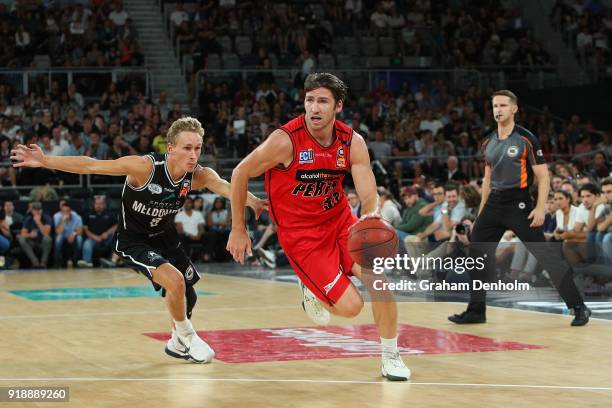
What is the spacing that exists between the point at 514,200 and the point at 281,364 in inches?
130

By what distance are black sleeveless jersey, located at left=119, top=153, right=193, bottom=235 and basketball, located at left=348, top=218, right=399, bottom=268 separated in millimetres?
1834

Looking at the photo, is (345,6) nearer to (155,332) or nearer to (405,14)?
(405,14)

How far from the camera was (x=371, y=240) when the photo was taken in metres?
6.29

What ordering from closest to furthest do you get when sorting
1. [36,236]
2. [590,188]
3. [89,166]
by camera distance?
[89,166] < [590,188] < [36,236]

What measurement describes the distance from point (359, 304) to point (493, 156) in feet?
11.9

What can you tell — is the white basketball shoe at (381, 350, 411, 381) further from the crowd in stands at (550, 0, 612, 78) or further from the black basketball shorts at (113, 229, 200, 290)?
the crowd in stands at (550, 0, 612, 78)

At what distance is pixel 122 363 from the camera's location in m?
7.37

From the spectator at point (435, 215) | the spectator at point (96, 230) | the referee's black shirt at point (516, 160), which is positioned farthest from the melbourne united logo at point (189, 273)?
the spectator at point (96, 230)

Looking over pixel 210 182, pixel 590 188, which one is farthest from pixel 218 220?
pixel 210 182

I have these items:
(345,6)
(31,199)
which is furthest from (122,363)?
(345,6)

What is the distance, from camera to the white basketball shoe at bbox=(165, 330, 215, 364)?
734 centimetres

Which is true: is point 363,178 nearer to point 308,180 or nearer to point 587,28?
point 308,180

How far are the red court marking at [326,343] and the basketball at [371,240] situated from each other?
1.49m

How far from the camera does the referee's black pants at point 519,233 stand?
9328mm
